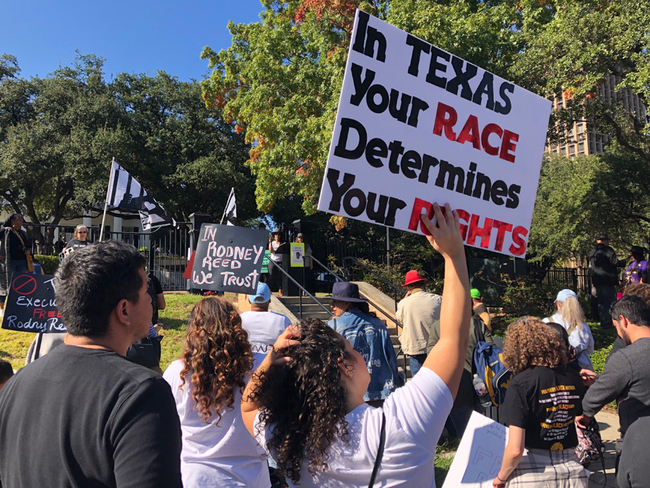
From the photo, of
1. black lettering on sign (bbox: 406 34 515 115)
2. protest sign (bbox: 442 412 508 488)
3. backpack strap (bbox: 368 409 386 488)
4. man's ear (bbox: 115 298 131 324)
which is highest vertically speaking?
black lettering on sign (bbox: 406 34 515 115)

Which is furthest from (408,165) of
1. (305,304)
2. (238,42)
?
(238,42)

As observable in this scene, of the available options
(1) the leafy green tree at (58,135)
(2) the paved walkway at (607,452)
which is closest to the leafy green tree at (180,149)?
(1) the leafy green tree at (58,135)

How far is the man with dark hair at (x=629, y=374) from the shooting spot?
2.86 m

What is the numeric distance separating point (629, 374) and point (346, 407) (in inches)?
84.0

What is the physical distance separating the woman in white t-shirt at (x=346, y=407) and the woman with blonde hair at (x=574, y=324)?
11.9 feet

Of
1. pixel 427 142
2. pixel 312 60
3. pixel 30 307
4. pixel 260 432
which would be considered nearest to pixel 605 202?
pixel 312 60

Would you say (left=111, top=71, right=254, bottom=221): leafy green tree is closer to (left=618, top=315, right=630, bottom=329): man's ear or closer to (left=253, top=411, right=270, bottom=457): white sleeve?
(left=618, top=315, right=630, bottom=329): man's ear

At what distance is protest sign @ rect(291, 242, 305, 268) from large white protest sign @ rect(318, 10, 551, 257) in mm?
9769

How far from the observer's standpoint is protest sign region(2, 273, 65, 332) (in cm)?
450

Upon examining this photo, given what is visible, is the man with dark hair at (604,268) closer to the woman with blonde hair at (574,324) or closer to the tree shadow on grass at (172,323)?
the woman with blonde hair at (574,324)

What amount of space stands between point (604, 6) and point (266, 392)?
46.7ft

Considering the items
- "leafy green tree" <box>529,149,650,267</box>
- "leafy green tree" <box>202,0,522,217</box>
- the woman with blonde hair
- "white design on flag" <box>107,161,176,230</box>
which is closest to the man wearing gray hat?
the woman with blonde hair

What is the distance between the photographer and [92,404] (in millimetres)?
1331

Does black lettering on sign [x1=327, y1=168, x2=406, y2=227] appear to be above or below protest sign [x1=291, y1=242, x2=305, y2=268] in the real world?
below
